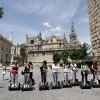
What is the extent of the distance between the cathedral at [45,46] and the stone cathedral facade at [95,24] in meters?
64.9

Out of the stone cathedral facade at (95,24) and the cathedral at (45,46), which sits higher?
the cathedral at (45,46)

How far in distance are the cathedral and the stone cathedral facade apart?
64.9 meters

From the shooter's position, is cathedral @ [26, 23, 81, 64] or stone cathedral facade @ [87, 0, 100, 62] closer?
stone cathedral facade @ [87, 0, 100, 62]

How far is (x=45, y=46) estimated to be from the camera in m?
85.9

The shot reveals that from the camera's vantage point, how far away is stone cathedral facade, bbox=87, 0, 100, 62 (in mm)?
11935

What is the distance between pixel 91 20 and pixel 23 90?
765 centimetres

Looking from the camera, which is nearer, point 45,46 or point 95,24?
point 95,24

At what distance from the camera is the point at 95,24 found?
40.3 ft

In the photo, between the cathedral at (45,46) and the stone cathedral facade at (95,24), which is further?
the cathedral at (45,46)

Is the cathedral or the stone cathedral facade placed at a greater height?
the cathedral

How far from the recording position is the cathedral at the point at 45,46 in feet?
265

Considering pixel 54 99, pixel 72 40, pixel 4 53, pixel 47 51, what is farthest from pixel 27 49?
pixel 54 99

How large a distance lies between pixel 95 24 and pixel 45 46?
242 feet

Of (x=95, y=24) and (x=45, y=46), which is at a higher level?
(x=45, y=46)
